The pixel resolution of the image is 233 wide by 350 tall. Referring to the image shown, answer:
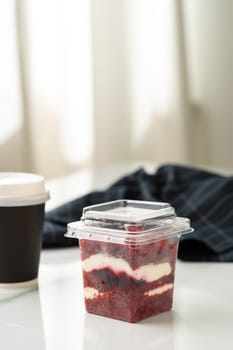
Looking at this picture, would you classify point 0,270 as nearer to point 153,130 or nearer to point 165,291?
point 165,291

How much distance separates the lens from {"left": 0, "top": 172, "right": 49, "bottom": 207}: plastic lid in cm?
99

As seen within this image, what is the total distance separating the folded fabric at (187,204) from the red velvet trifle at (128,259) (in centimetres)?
28

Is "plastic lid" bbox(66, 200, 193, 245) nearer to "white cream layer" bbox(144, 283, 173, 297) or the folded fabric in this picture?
"white cream layer" bbox(144, 283, 173, 297)

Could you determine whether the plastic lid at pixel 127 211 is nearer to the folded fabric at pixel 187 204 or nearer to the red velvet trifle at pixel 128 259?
the red velvet trifle at pixel 128 259

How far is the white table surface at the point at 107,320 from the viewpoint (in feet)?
2.60

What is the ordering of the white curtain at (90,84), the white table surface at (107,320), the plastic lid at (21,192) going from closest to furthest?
the white table surface at (107,320) < the plastic lid at (21,192) < the white curtain at (90,84)

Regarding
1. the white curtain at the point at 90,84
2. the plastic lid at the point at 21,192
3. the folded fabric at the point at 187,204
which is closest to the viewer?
the plastic lid at the point at 21,192

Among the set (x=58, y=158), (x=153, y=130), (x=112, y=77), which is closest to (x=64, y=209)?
(x=58, y=158)

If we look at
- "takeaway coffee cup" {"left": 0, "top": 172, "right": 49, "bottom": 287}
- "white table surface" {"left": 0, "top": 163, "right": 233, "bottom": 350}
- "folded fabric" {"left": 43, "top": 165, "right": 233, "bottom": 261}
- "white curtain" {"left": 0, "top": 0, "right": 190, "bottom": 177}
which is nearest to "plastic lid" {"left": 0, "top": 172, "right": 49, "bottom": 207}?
"takeaway coffee cup" {"left": 0, "top": 172, "right": 49, "bottom": 287}

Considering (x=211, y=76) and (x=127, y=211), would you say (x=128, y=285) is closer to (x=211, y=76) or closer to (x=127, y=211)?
(x=127, y=211)

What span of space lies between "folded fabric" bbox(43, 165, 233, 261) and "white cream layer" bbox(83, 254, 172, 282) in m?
0.29

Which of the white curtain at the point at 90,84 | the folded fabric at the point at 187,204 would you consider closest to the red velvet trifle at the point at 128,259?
the folded fabric at the point at 187,204

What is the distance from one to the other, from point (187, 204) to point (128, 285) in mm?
564

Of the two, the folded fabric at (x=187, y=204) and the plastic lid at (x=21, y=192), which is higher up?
the plastic lid at (x=21, y=192)
